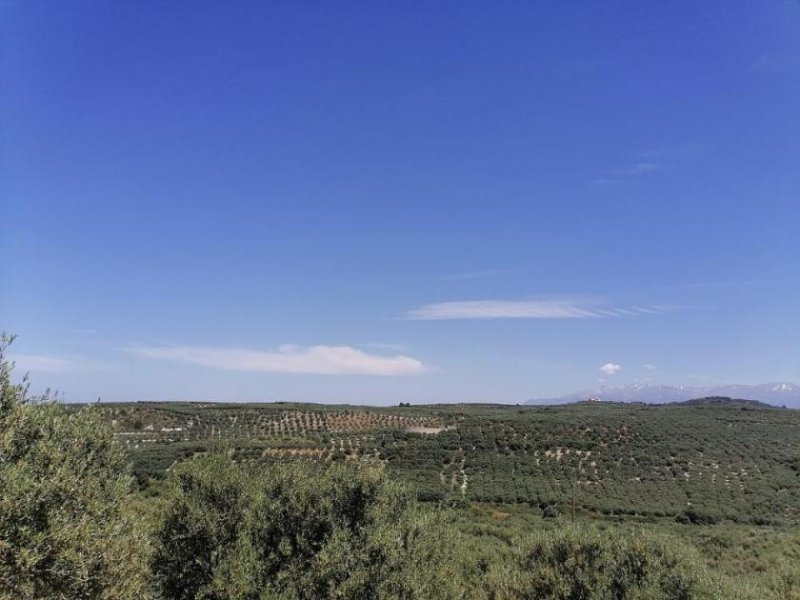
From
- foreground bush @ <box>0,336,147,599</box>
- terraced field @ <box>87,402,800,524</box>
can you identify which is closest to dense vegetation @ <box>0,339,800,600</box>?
foreground bush @ <box>0,336,147,599</box>

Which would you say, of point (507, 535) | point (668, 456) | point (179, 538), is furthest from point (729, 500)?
point (179, 538)

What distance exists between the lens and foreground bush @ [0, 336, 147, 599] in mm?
9758

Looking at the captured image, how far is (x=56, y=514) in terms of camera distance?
10664 millimetres

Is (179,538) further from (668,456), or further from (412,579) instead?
(668,456)

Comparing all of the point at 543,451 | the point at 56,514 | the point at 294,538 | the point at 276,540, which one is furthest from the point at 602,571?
the point at 543,451

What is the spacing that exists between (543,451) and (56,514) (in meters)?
72.7

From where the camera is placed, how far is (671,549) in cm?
1873

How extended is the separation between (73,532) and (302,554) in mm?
6804

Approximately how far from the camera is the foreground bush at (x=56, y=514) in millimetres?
9758

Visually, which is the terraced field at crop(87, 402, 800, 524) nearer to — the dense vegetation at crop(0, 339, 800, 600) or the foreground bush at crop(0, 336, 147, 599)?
the dense vegetation at crop(0, 339, 800, 600)

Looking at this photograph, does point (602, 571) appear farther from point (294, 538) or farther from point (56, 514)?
point (56, 514)

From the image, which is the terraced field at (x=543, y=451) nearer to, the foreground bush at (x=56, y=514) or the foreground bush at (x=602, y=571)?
the foreground bush at (x=602, y=571)

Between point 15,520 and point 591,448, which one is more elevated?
point 15,520

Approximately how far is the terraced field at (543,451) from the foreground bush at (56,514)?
2910 cm
